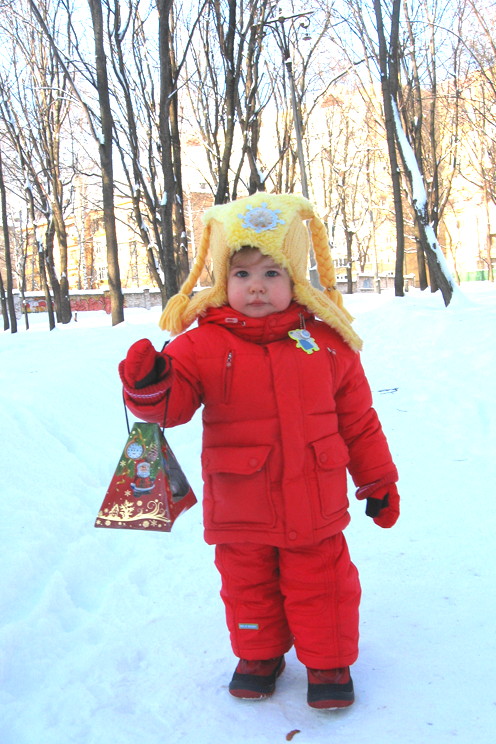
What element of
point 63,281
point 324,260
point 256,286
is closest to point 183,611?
point 256,286

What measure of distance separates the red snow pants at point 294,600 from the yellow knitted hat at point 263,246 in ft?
2.26

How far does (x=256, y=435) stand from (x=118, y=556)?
4.80 ft

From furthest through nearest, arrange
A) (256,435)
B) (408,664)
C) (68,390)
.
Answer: (68,390)
(408,664)
(256,435)

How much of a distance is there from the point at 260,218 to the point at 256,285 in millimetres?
214

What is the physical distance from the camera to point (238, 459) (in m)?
1.89

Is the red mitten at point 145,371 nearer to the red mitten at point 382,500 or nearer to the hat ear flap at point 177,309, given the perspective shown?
the hat ear flap at point 177,309

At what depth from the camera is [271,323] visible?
6.61 ft

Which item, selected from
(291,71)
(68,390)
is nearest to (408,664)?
(68,390)

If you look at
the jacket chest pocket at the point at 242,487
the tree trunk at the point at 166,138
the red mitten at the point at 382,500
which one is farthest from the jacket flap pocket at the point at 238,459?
the tree trunk at the point at 166,138

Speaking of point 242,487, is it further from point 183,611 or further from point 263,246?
point 183,611

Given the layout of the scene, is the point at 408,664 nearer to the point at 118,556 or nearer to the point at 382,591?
the point at 382,591

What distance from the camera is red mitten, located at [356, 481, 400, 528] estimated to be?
6.80 ft

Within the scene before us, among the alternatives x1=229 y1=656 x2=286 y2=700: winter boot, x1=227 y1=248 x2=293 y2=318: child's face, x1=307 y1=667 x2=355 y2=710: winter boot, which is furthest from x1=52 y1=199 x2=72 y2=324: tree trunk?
x1=307 y1=667 x2=355 y2=710: winter boot

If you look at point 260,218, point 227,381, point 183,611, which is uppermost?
point 260,218
